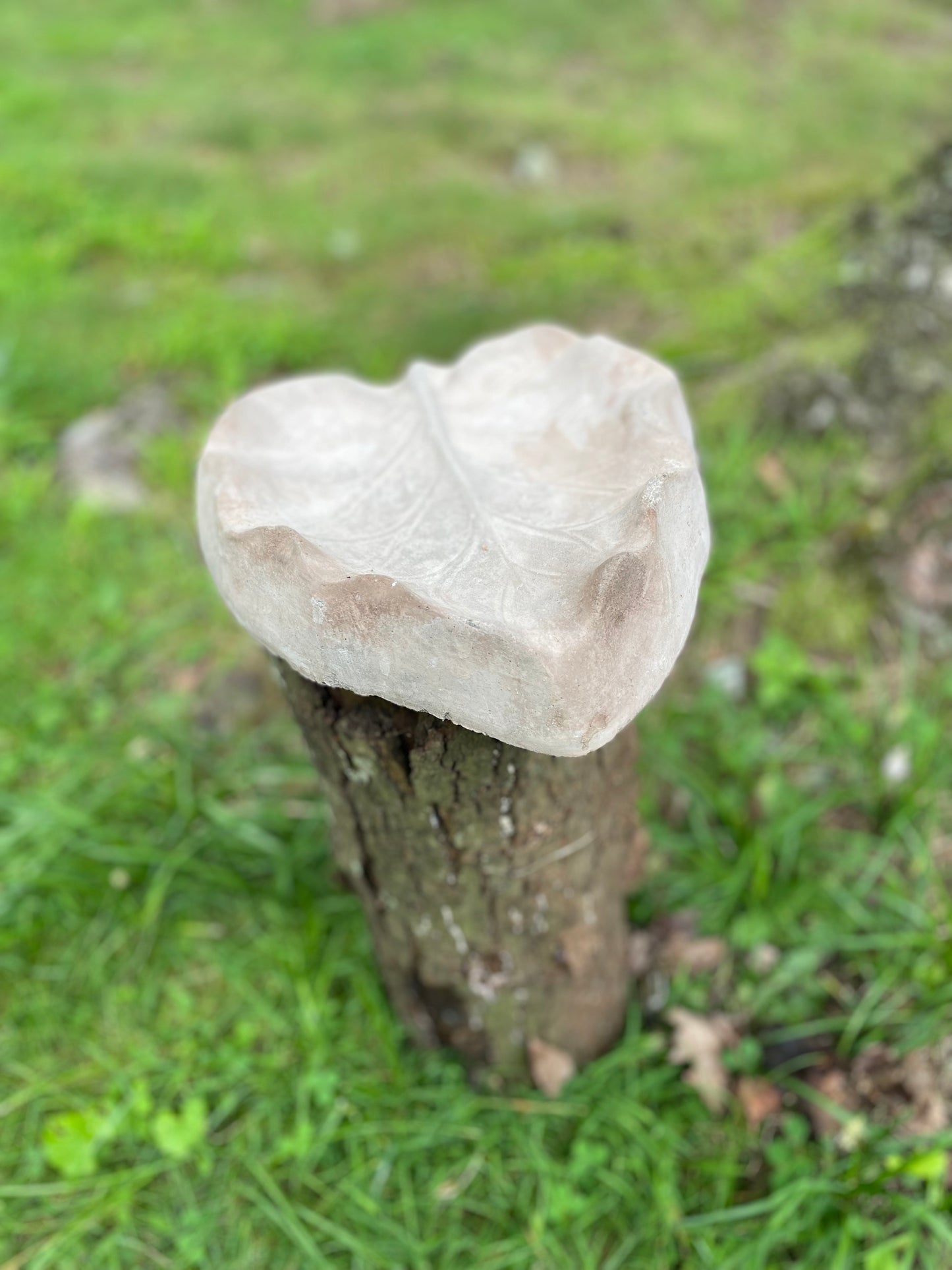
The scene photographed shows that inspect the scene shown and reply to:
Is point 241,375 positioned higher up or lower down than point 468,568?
lower down

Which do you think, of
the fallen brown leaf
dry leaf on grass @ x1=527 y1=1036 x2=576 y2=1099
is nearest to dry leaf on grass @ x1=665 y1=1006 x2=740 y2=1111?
dry leaf on grass @ x1=527 y1=1036 x2=576 y2=1099

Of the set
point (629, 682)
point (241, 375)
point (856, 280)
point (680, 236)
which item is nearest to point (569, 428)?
point (629, 682)

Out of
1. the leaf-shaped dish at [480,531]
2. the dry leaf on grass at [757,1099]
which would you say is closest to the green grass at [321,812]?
the dry leaf on grass at [757,1099]

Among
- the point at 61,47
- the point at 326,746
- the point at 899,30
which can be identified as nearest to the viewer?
the point at 326,746

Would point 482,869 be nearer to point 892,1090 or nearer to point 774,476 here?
point 892,1090

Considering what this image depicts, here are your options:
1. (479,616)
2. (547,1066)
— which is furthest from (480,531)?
(547,1066)

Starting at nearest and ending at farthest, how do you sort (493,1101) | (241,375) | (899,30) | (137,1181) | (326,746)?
(326,746), (137,1181), (493,1101), (241,375), (899,30)

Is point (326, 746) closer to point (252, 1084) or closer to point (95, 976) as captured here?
point (252, 1084)
